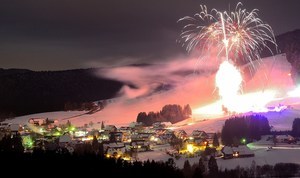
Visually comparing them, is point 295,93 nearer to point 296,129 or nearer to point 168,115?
point 168,115

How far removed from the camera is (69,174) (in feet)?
185

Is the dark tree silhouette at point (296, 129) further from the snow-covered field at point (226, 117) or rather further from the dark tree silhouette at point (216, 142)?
the dark tree silhouette at point (216, 142)

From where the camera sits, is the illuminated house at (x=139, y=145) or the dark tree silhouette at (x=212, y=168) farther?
the illuminated house at (x=139, y=145)

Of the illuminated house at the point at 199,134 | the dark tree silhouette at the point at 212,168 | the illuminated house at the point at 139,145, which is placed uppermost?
the illuminated house at the point at 199,134

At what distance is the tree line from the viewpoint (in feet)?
524

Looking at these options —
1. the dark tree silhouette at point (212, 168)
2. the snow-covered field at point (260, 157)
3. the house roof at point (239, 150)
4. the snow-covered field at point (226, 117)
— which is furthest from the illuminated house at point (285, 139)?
the dark tree silhouette at point (212, 168)

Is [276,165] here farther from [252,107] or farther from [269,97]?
[269,97]

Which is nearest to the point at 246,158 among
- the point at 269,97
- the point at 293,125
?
the point at 293,125

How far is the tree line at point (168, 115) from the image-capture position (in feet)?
524

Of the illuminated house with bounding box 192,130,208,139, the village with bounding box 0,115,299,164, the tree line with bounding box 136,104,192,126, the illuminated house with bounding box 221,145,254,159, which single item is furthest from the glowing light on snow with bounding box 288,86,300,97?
the illuminated house with bounding box 221,145,254,159

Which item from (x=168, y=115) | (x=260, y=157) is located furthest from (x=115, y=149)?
(x=168, y=115)

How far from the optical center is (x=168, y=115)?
161750 millimetres

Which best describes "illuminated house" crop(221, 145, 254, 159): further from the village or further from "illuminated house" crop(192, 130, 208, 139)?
"illuminated house" crop(192, 130, 208, 139)

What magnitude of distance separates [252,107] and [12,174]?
3762 inches
